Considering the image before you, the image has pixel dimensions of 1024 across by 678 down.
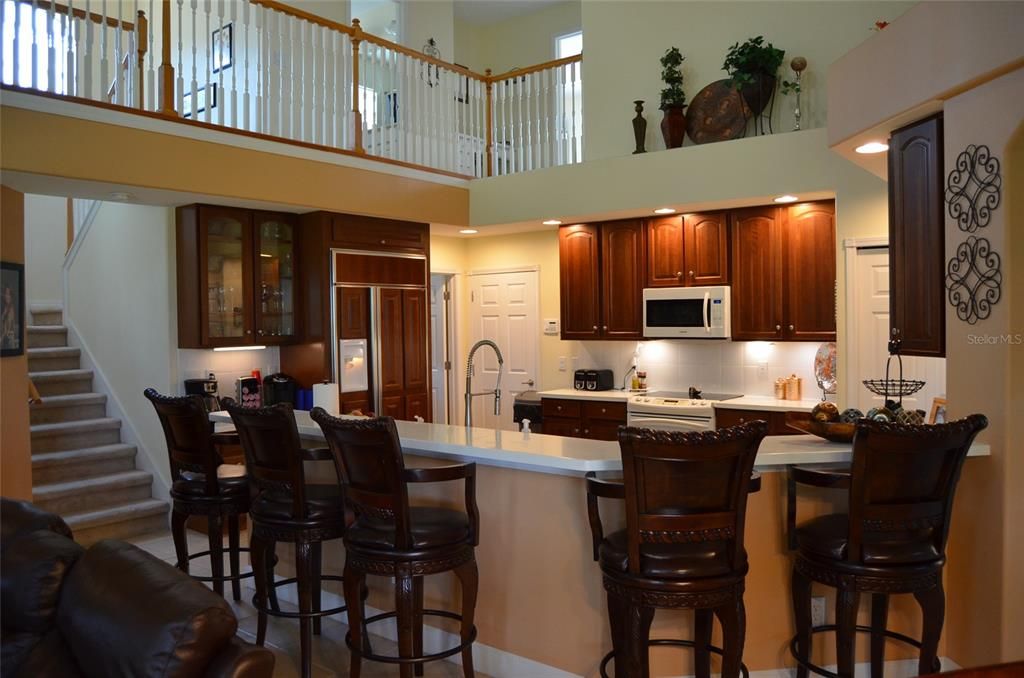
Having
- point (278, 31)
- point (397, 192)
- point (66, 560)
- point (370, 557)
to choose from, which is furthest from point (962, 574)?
point (278, 31)

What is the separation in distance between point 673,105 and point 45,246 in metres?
6.54

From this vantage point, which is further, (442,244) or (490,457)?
(442,244)

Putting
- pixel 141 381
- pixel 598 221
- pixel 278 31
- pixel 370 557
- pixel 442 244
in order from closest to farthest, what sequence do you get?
pixel 370 557 → pixel 278 31 → pixel 141 381 → pixel 598 221 → pixel 442 244

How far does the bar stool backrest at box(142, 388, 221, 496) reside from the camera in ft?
11.6

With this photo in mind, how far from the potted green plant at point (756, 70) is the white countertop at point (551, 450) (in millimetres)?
3302

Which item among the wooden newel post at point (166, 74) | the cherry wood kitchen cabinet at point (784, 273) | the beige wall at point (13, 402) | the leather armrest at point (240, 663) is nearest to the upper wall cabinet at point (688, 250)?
the cherry wood kitchen cabinet at point (784, 273)

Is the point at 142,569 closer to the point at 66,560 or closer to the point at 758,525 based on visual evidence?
the point at 66,560

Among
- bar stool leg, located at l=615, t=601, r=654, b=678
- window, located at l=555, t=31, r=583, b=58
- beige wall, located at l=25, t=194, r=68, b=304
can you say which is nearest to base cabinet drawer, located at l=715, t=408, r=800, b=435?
bar stool leg, located at l=615, t=601, r=654, b=678

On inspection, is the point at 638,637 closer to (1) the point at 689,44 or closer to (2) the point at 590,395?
(2) the point at 590,395

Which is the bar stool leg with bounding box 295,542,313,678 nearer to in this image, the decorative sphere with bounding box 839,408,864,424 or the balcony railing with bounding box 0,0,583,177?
the decorative sphere with bounding box 839,408,864,424

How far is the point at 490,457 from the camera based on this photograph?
3018 mm

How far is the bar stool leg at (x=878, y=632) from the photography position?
2.88 meters

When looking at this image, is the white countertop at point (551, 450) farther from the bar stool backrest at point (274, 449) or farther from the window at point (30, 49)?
the window at point (30, 49)

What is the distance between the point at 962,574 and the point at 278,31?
A: 17.7 feet
